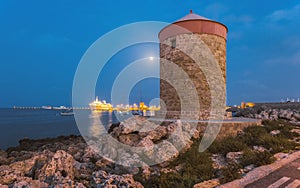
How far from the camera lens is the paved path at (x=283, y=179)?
466 centimetres

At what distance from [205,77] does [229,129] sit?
135 inches

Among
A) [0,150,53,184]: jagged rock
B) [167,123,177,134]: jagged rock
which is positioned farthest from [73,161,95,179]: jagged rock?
[167,123,177,134]: jagged rock

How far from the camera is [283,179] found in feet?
16.4

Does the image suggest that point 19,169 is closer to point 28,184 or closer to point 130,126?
point 28,184

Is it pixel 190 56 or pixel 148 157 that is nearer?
pixel 148 157

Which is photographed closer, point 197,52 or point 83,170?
point 83,170

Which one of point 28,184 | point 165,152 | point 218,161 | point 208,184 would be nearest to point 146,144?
point 165,152

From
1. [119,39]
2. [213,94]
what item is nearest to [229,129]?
[213,94]

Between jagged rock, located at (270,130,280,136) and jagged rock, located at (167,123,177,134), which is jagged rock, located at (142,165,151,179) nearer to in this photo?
jagged rock, located at (167,123,177,134)

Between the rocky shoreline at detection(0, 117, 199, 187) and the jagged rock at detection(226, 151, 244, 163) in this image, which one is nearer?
the rocky shoreline at detection(0, 117, 199, 187)

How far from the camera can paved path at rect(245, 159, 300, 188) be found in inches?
183

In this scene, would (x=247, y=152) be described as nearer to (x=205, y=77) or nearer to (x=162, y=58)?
(x=205, y=77)

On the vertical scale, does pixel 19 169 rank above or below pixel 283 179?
above

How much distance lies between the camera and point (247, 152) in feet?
23.7
